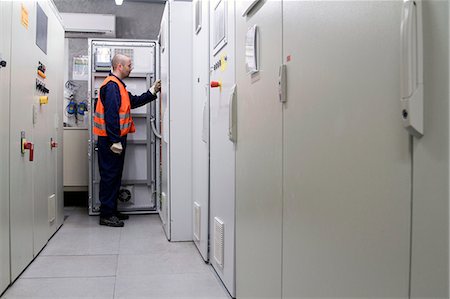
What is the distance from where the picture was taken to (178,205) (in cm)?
407

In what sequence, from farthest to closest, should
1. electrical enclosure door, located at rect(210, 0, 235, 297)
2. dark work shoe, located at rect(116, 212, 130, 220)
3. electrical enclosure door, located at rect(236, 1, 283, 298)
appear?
1. dark work shoe, located at rect(116, 212, 130, 220)
2. electrical enclosure door, located at rect(210, 0, 235, 297)
3. electrical enclosure door, located at rect(236, 1, 283, 298)

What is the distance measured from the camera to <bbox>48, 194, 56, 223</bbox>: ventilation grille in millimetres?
4113

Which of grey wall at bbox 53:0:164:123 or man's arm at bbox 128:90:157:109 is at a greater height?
grey wall at bbox 53:0:164:123

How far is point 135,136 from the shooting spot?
549 cm

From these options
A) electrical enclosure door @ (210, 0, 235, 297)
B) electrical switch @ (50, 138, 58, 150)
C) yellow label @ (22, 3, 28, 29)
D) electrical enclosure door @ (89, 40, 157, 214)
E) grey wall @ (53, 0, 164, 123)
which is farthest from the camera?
grey wall @ (53, 0, 164, 123)

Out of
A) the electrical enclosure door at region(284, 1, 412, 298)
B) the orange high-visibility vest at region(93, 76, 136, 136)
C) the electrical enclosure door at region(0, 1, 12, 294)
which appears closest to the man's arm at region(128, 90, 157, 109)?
the orange high-visibility vest at region(93, 76, 136, 136)

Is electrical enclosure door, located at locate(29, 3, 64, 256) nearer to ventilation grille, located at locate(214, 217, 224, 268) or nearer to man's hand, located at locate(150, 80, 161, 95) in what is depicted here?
man's hand, located at locate(150, 80, 161, 95)

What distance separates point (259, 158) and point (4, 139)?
1.59 m

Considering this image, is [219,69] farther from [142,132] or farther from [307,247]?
[142,132]

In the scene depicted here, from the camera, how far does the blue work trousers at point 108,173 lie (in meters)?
4.94

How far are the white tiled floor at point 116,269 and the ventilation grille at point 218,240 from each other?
17 centimetres

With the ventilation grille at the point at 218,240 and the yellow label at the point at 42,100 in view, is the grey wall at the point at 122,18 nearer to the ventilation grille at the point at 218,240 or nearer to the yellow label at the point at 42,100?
the yellow label at the point at 42,100

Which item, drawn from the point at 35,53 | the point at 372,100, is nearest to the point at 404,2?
the point at 372,100

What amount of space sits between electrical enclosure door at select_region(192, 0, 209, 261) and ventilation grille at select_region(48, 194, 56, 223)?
1.32 metres
